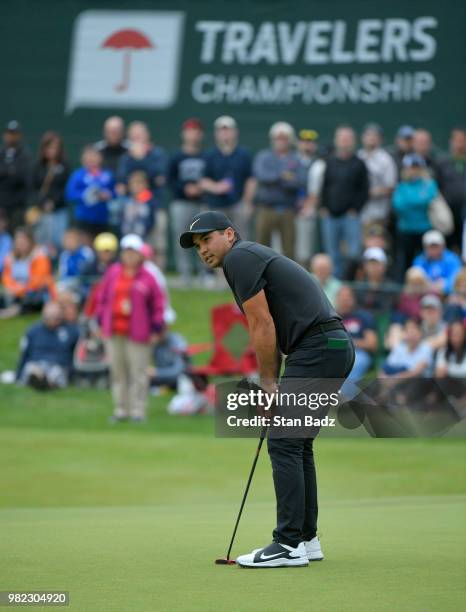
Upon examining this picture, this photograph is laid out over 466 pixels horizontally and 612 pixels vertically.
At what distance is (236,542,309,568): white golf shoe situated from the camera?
279 inches

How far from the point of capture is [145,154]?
67.3ft

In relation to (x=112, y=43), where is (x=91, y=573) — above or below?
below

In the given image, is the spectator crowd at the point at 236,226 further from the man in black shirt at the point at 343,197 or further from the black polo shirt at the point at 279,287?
the black polo shirt at the point at 279,287

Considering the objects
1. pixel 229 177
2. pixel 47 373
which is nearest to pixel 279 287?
pixel 47 373

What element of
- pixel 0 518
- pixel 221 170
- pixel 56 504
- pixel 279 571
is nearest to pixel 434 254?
pixel 221 170

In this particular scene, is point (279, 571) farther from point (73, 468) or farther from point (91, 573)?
point (73, 468)

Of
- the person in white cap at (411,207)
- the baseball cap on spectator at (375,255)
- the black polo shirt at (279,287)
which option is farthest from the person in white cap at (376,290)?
the black polo shirt at (279,287)

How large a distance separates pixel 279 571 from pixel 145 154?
14.1m

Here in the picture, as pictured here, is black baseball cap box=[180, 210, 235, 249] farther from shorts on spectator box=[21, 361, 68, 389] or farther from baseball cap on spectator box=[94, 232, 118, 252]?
baseball cap on spectator box=[94, 232, 118, 252]

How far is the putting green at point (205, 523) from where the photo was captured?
6.23m

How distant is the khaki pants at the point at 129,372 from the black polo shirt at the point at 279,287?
9.12m

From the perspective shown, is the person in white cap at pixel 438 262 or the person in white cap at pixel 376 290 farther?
the person in white cap at pixel 438 262

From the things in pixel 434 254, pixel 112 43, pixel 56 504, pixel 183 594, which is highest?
pixel 112 43

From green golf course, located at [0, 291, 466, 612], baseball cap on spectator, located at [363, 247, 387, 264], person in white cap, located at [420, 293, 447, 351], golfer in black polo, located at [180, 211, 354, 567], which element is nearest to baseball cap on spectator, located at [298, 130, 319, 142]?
green golf course, located at [0, 291, 466, 612]
